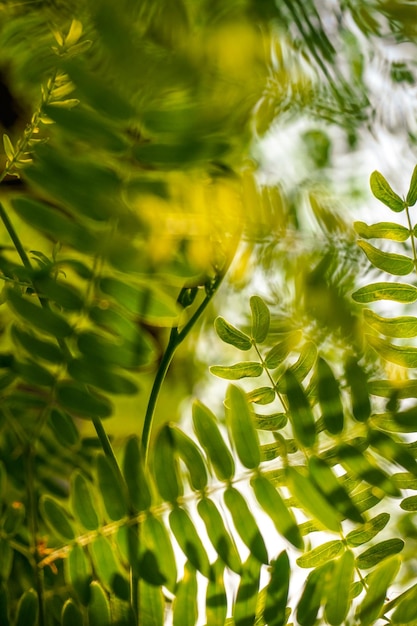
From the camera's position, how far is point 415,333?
0.45 metres

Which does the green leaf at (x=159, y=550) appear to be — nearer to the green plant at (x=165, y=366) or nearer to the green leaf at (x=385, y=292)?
the green plant at (x=165, y=366)

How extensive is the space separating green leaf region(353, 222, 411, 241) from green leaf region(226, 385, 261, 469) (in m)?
0.15

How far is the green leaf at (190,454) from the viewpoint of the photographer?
16.4 inches

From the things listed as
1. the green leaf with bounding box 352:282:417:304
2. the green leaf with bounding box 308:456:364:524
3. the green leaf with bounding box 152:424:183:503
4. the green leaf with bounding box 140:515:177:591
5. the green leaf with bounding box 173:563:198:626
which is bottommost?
the green leaf with bounding box 173:563:198:626

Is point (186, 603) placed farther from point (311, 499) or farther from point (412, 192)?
point (412, 192)

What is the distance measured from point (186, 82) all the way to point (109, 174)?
0.24 feet

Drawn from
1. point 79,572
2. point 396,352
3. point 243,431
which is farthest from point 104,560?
point 396,352

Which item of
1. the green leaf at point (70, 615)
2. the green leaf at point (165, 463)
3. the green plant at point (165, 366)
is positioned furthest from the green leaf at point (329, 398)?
the green leaf at point (70, 615)

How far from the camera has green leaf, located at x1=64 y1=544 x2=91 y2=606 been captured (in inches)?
16.6

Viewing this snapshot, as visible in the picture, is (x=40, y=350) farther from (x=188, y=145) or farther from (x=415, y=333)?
(x=415, y=333)

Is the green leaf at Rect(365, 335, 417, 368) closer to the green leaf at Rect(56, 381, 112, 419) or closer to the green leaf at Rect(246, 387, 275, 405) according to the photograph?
the green leaf at Rect(246, 387, 275, 405)

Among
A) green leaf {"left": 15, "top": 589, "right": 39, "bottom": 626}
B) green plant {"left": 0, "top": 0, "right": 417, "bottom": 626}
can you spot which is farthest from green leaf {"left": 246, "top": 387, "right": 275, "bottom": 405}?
green leaf {"left": 15, "top": 589, "right": 39, "bottom": 626}

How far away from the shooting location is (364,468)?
411 millimetres

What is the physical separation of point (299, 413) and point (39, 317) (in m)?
0.18
